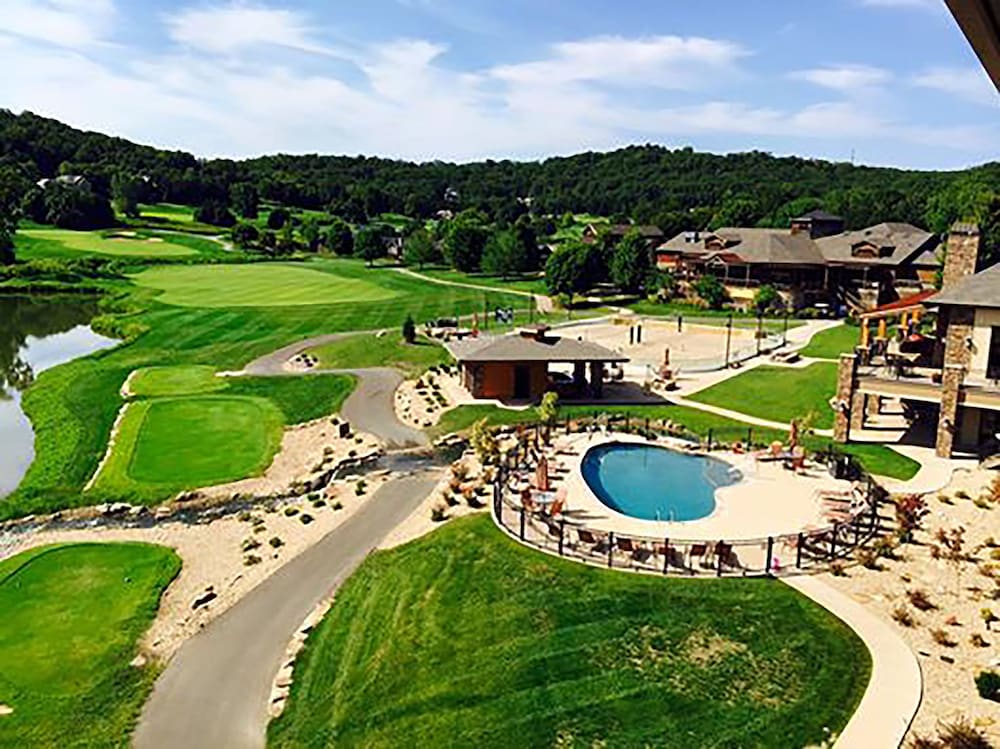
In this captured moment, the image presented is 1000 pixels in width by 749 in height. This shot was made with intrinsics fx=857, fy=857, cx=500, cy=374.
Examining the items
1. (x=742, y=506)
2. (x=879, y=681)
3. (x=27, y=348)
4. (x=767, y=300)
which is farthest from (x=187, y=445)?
(x=767, y=300)

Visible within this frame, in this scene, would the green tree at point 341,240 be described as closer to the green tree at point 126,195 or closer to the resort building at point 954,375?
the green tree at point 126,195

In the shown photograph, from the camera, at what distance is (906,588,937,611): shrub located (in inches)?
721

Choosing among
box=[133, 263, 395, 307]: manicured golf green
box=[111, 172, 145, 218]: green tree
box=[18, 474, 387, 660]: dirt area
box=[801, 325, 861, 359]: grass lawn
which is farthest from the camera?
box=[111, 172, 145, 218]: green tree

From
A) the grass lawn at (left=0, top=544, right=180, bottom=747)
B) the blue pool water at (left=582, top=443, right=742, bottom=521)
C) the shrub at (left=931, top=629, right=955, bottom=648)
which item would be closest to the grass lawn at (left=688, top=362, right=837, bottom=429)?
the blue pool water at (left=582, top=443, right=742, bottom=521)

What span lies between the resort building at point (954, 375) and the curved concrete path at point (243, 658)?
18.2 meters

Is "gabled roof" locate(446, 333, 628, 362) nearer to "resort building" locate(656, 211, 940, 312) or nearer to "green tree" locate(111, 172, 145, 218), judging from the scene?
"resort building" locate(656, 211, 940, 312)

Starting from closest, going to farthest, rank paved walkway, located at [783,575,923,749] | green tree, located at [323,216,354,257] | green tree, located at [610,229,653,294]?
paved walkway, located at [783,575,923,749] → green tree, located at [610,229,653,294] → green tree, located at [323,216,354,257]

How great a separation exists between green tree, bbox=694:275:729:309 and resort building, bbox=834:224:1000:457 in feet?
113

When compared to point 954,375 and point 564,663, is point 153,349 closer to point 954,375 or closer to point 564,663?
point 564,663

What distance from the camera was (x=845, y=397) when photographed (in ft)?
103

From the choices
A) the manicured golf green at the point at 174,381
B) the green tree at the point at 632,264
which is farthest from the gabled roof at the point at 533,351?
the green tree at the point at 632,264

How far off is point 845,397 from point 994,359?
4960 millimetres

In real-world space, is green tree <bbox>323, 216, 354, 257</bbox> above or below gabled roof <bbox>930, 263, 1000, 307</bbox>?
below

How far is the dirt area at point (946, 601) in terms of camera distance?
586 inches
